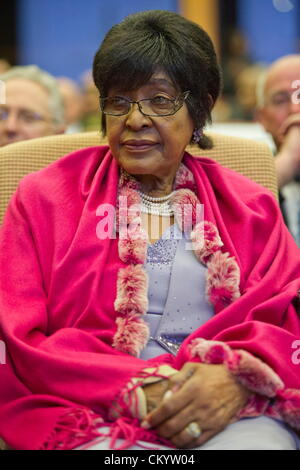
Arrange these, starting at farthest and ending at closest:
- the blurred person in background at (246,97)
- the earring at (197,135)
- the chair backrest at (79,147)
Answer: the blurred person in background at (246,97) → the chair backrest at (79,147) → the earring at (197,135)

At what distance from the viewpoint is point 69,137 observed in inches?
80.3

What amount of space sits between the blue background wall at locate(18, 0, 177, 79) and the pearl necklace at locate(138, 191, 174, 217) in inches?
273

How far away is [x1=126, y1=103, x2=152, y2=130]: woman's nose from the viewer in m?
1.64

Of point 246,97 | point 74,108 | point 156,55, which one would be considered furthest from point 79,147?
point 246,97

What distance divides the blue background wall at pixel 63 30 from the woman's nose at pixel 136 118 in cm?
700

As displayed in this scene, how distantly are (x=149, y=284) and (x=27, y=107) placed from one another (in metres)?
1.07

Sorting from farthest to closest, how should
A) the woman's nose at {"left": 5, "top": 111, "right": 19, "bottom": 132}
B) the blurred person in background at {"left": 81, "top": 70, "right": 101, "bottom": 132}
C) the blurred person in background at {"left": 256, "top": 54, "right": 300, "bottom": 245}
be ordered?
the blurred person in background at {"left": 81, "top": 70, "right": 101, "bottom": 132}
the blurred person in background at {"left": 256, "top": 54, "right": 300, "bottom": 245}
the woman's nose at {"left": 5, "top": 111, "right": 19, "bottom": 132}

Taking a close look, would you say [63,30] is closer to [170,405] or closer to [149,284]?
[149,284]

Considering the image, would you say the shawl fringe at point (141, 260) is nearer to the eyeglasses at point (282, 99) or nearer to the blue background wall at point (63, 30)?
the eyeglasses at point (282, 99)

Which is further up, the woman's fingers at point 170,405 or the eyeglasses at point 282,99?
the eyeglasses at point 282,99

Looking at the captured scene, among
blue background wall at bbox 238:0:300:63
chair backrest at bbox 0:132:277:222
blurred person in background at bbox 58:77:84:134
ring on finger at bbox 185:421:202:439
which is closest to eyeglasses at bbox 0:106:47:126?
chair backrest at bbox 0:132:277:222

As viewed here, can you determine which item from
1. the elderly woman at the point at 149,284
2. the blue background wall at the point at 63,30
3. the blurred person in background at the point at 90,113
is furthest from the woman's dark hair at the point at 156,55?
the blue background wall at the point at 63,30

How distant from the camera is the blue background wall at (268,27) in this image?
8.15 m

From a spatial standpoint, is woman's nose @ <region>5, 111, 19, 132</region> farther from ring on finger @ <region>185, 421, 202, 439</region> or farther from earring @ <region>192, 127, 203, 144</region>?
ring on finger @ <region>185, 421, 202, 439</region>
